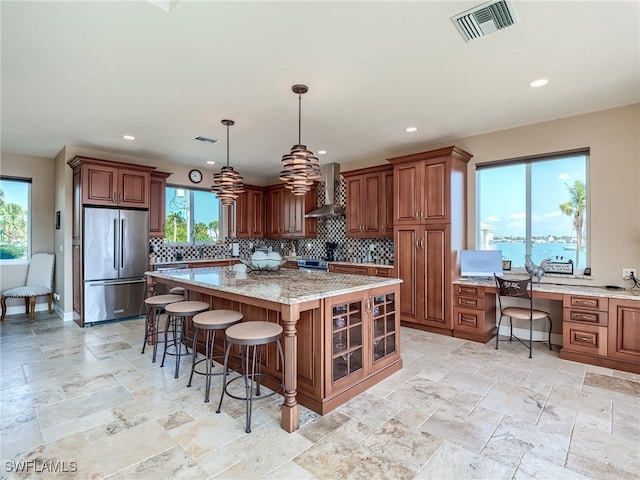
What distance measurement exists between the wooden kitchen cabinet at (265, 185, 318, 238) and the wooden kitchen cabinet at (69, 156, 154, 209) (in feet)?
8.75

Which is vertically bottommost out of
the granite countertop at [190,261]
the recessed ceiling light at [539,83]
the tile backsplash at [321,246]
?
the granite countertop at [190,261]

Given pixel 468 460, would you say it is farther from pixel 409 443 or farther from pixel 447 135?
pixel 447 135

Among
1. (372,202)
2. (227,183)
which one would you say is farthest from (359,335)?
(372,202)

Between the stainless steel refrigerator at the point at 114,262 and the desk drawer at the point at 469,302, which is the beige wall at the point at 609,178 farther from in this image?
the stainless steel refrigerator at the point at 114,262

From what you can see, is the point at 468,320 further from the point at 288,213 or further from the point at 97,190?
the point at 97,190

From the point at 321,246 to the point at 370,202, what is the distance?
1.87 m

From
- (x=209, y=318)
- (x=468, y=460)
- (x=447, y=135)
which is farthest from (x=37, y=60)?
(x=447, y=135)

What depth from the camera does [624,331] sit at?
3275 millimetres

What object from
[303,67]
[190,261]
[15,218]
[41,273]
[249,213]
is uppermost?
[303,67]

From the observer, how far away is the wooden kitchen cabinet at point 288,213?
22.6 ft

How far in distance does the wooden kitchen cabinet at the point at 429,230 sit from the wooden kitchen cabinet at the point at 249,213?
3676 mm

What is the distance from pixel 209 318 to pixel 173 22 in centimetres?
222

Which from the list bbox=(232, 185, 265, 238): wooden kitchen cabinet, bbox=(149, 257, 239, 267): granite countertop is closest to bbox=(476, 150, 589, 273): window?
bbox=(232, 185, 265, 238): wooden kitchen cabinet

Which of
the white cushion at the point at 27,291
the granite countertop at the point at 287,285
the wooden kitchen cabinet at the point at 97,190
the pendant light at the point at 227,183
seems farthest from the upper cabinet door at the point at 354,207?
the white cushion at the point at 27,291
